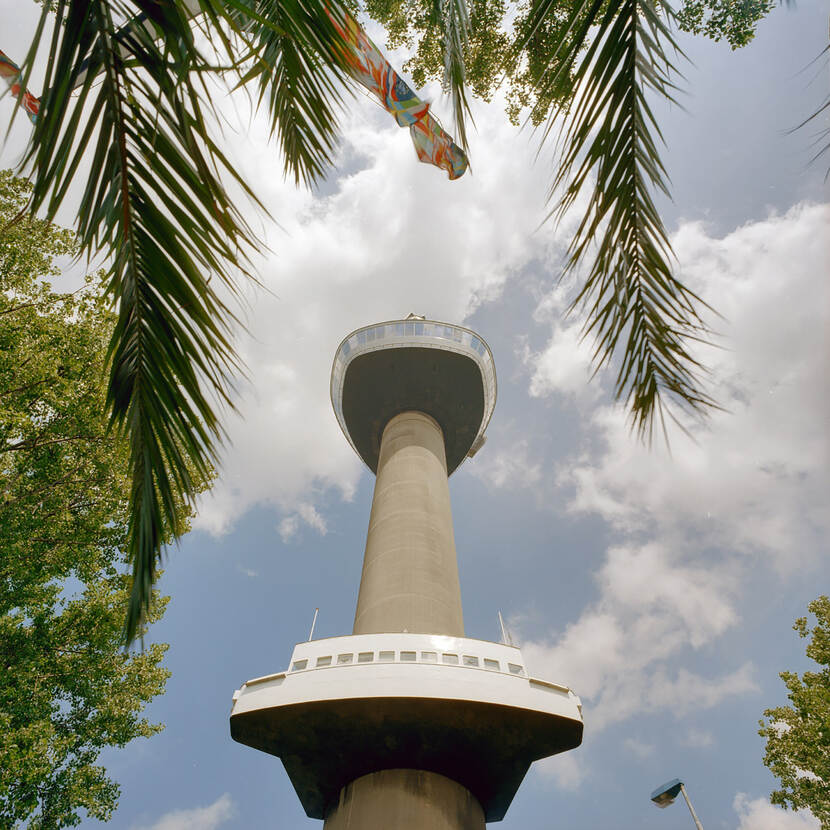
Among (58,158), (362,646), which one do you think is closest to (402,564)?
(362,646)

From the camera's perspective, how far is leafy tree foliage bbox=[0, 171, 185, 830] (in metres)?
9.92

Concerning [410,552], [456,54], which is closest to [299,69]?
[456,54]

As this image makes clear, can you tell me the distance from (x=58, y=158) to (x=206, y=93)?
492 millimetres

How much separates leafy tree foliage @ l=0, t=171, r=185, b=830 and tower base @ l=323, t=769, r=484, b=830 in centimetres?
458

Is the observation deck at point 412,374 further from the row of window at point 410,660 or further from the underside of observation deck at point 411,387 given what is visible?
the row of window at point 410,660

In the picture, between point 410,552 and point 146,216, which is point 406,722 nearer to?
point 410,552

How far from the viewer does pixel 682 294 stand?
2.20 meters

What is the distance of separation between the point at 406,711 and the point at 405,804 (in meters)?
1.79

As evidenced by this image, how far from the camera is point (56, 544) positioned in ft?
36.2

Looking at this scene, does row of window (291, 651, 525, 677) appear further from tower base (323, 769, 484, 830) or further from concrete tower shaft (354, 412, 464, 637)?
tower base (323, 769, 484, 830)

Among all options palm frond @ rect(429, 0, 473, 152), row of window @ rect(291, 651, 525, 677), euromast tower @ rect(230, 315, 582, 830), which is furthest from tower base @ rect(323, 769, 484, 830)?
palm frond @ rect(429, 0, 473, 152)

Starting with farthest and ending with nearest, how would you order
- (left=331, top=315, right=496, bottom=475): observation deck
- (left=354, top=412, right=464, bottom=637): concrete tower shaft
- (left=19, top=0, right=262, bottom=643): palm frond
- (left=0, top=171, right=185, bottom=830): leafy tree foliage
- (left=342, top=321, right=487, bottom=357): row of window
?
(left=342, top=321, right=487, bottom=357): row of window
(left=331, top=315, right=496, bottom=475): observation deck
(left=354, top=412, right=464, bottom=637): concrete tower shaft
(left=0, top=171, right=185, bottom=830): leafy tree foliage
(left=19, top=0, right=262, bottom=643): palm frond

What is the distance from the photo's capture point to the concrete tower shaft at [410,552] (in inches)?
551

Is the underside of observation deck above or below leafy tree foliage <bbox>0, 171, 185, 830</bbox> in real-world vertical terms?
above
